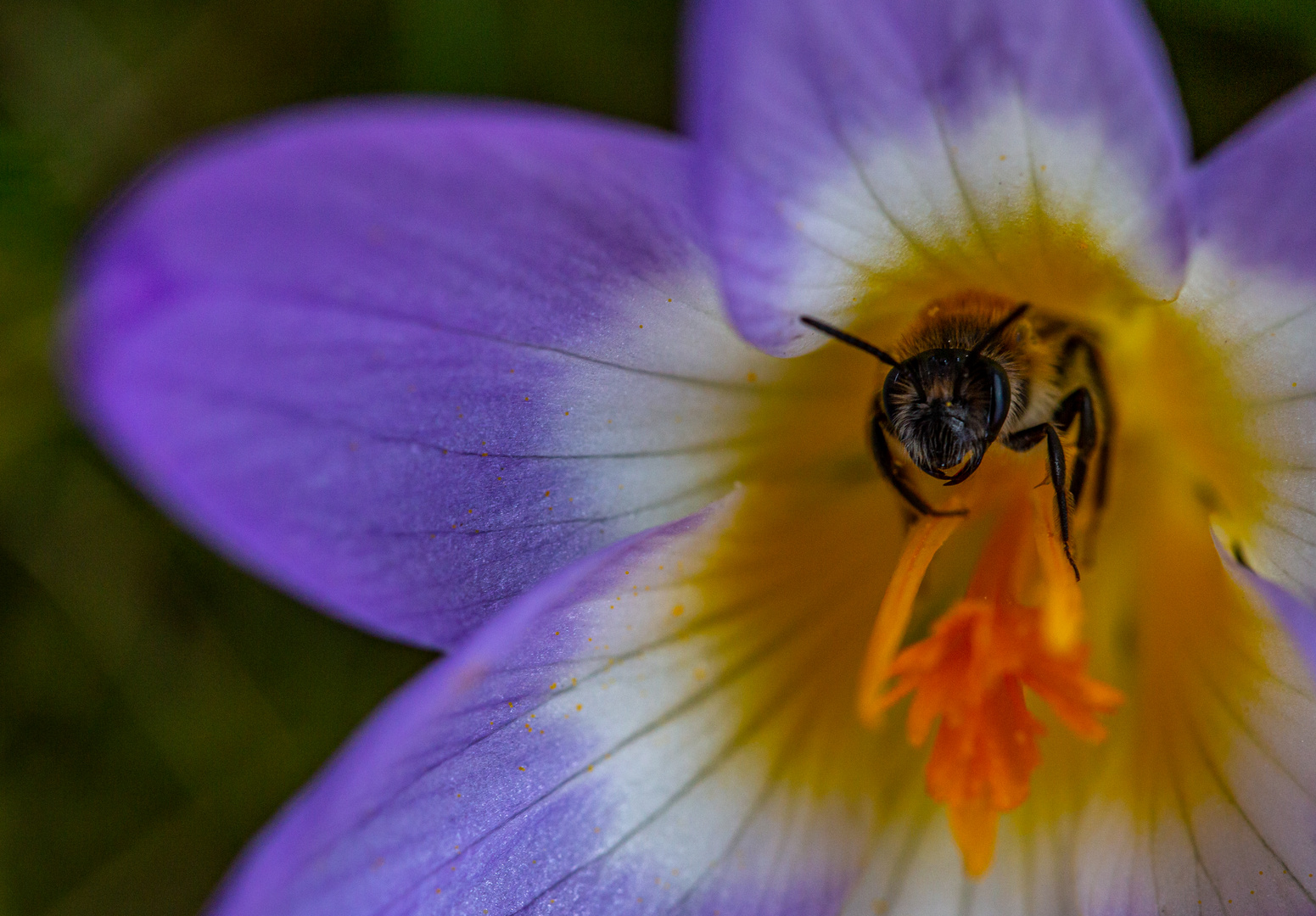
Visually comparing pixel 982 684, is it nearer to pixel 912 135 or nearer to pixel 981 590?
pixel 981 590

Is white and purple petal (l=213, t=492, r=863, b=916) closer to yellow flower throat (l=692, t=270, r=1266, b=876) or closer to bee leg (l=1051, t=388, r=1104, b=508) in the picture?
yellow flower throat (l=692, t=270, r=1266, b=876)

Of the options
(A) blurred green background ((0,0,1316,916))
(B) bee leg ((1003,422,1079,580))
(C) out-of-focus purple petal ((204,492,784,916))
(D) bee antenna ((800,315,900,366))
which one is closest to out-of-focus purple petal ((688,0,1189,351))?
(D) bee antenna ((800,315,900,366))

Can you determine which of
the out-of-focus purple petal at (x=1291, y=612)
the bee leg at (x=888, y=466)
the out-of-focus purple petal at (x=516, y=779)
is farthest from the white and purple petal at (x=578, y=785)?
the out-of-focus purple petal at (x=1291, y=612)

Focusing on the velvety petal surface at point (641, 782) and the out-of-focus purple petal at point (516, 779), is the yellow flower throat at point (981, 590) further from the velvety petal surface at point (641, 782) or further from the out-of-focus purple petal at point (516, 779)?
the out-of-focus purple petal at point (516, 779)

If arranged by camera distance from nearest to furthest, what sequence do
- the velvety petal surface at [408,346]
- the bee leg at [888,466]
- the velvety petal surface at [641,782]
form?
1. the velvety petal surface at [408,346]
2. the velvety petal surface at [641,782]
3. the bee leg at [888,466]

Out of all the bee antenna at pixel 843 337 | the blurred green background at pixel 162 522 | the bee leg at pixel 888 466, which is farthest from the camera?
the blurred green background at pixel 162 522

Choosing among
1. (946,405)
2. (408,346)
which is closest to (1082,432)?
(946,405)

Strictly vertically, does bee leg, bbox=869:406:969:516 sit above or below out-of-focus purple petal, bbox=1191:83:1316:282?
below
